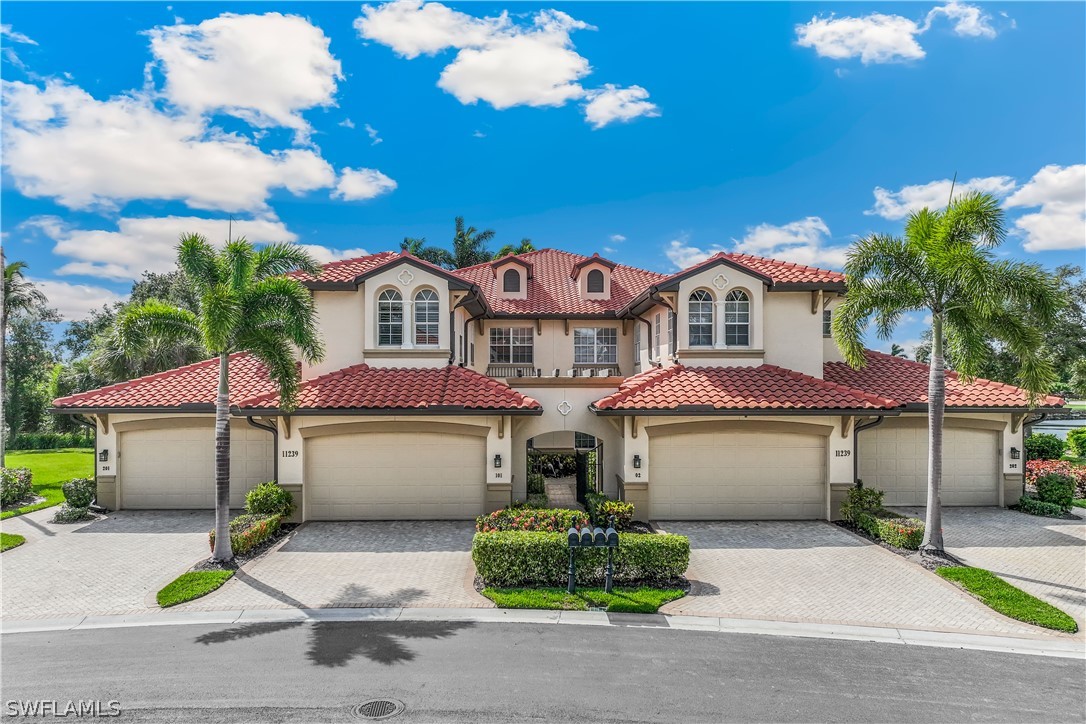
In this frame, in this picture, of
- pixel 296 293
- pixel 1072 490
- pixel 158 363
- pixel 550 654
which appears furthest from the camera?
pixel 158 363

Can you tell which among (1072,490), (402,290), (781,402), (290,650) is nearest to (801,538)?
(781,402)

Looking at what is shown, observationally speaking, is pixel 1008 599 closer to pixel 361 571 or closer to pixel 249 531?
pixel 361 571

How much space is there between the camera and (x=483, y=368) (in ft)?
72.3

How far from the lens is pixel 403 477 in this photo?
15141 millimetres

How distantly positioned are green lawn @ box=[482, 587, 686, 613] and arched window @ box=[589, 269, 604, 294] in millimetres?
14678

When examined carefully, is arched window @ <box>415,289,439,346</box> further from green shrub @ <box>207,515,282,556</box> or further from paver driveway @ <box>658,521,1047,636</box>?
paver driveway @ <box>658,521,1047,636</box>

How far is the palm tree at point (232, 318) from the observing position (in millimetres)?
11422

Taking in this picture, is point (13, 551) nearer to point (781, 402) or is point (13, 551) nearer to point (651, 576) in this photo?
point (651, 576)

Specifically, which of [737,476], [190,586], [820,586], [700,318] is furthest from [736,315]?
[190,586]

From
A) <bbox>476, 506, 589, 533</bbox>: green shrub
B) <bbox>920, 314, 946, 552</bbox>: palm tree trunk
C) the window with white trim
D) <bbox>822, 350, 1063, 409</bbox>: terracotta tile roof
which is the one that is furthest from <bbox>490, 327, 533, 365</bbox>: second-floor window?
<bbox>920, 314, 946, 552</bbox>: palm tree trunk

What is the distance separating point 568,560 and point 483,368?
12392 mm

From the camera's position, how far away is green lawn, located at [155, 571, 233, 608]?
9.88 m

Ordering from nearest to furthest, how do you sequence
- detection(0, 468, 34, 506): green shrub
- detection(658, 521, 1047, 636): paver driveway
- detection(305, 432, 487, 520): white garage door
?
detection(658, 521, 1047, 636): paver driveway → detection(305, 432, 487, 520): white garage door → detection(0, 468, 34, 506): green shrub

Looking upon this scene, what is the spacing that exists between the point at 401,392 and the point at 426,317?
2799 millimetres
